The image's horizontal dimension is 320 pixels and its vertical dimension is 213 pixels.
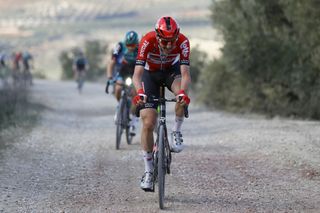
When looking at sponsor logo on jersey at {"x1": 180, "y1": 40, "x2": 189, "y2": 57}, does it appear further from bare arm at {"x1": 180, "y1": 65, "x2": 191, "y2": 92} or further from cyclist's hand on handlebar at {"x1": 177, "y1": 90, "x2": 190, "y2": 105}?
cyclist's hand on handlebar at {"x1": 177, "y1": 90, "x2": 190, "y2": 105}

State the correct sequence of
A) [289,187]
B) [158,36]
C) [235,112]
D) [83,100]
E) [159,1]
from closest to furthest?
[158,36], [289,187], [235,112], [83,100], [159,1]

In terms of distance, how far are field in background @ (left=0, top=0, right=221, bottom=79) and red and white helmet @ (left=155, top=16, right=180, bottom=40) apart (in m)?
79.2

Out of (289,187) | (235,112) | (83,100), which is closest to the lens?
(289,187)

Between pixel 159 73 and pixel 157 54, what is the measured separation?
0.26 metres

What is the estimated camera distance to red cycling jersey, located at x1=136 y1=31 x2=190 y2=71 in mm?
9484

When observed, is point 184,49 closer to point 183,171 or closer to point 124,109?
point 183,171

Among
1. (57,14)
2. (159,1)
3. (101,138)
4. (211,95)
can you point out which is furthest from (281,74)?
(57,14)

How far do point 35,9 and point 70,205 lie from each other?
15911 cm

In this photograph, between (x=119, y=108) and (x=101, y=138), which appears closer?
(x=119, y=108)

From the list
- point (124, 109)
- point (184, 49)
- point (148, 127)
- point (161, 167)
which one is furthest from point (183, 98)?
point (124, 109)

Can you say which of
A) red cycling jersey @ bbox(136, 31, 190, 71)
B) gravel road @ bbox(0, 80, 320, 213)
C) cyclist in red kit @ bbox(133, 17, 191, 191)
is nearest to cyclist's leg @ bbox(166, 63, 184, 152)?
cyclist in red kit @ bbox(133, 17, 191, 191)

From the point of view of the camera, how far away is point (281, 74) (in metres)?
22.0

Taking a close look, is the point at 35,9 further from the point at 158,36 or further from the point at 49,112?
the point at 158,36

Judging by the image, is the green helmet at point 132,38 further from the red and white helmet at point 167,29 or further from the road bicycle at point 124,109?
the red and white helmet at point 167,29
